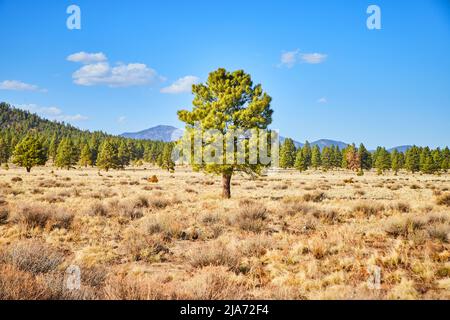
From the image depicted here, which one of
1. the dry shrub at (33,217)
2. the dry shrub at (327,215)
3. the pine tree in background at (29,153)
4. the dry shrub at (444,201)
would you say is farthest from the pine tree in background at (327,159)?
the dry shrub at (33,217)

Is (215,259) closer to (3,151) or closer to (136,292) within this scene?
(136,292)

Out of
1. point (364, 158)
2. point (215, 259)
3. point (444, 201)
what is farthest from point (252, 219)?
point (364, 158)

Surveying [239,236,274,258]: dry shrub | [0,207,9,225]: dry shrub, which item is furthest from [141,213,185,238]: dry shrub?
[0,207,9,225]: dry shrub

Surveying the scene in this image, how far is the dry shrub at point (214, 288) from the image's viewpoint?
5191 mm

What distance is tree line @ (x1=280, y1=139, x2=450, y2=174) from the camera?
85750 millimetres

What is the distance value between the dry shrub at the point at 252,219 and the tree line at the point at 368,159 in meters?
74.2

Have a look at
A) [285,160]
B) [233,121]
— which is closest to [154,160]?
[285,160]

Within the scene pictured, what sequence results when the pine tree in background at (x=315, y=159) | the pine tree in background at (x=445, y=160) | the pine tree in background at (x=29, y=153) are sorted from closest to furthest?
the pine tree in background at (x=29, y=153), the pine tree in background at (x=445, y=160), the pine tree in background at (x=315, y=159)

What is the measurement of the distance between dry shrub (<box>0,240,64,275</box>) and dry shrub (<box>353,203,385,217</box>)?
12816 millimetres

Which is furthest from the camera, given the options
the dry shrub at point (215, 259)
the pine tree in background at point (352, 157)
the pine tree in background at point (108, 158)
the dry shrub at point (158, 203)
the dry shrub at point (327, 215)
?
the pine tree in background at point (352, 157)

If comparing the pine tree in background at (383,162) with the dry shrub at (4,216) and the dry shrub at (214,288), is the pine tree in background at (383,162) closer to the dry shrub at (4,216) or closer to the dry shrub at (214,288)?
the dry shrub at (4,216)

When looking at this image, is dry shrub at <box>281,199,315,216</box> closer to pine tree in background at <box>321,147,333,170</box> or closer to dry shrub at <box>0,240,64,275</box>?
dry shrub at <box>0,240,64,275</box>

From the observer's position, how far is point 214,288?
5.47 m
